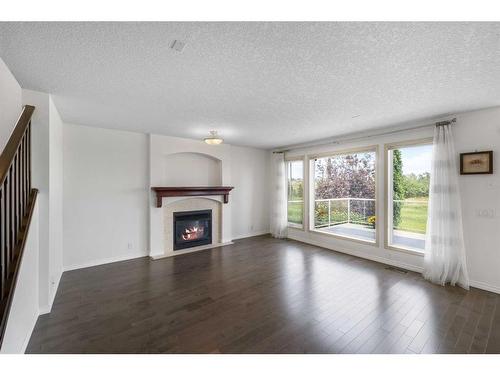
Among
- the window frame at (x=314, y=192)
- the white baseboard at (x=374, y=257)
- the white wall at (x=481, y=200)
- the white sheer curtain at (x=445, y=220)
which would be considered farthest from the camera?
the window frame at (x=314, y=192)

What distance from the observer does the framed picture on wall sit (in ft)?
9.31

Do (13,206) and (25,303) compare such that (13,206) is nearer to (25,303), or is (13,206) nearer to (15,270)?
(15,270)

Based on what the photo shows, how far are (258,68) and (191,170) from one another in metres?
3.57

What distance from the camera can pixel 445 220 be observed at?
3.10 meters

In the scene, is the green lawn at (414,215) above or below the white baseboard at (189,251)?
above

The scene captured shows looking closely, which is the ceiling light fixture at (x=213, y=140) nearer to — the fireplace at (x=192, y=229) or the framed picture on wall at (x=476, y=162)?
the fireplace at (x=192, y=229)

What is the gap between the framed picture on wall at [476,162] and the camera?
284 cm

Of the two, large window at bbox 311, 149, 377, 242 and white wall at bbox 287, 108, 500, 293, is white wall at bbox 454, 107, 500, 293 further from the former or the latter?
large window at bbox 311, 149, 377, 242

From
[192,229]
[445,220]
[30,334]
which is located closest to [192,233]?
[192,229]

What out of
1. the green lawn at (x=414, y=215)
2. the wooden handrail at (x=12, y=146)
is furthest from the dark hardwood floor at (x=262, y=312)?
the wooden handrail at (x=12, y=146)

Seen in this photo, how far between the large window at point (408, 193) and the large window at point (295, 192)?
203 cm

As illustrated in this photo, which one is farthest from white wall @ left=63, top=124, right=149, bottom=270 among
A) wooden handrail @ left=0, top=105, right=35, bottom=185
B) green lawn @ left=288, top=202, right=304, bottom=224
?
green lawn @ left=288, top=202, right=304, bottom=224

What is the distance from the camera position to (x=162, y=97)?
255cm

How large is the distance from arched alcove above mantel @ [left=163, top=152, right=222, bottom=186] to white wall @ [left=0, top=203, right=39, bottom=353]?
2.63 metres
